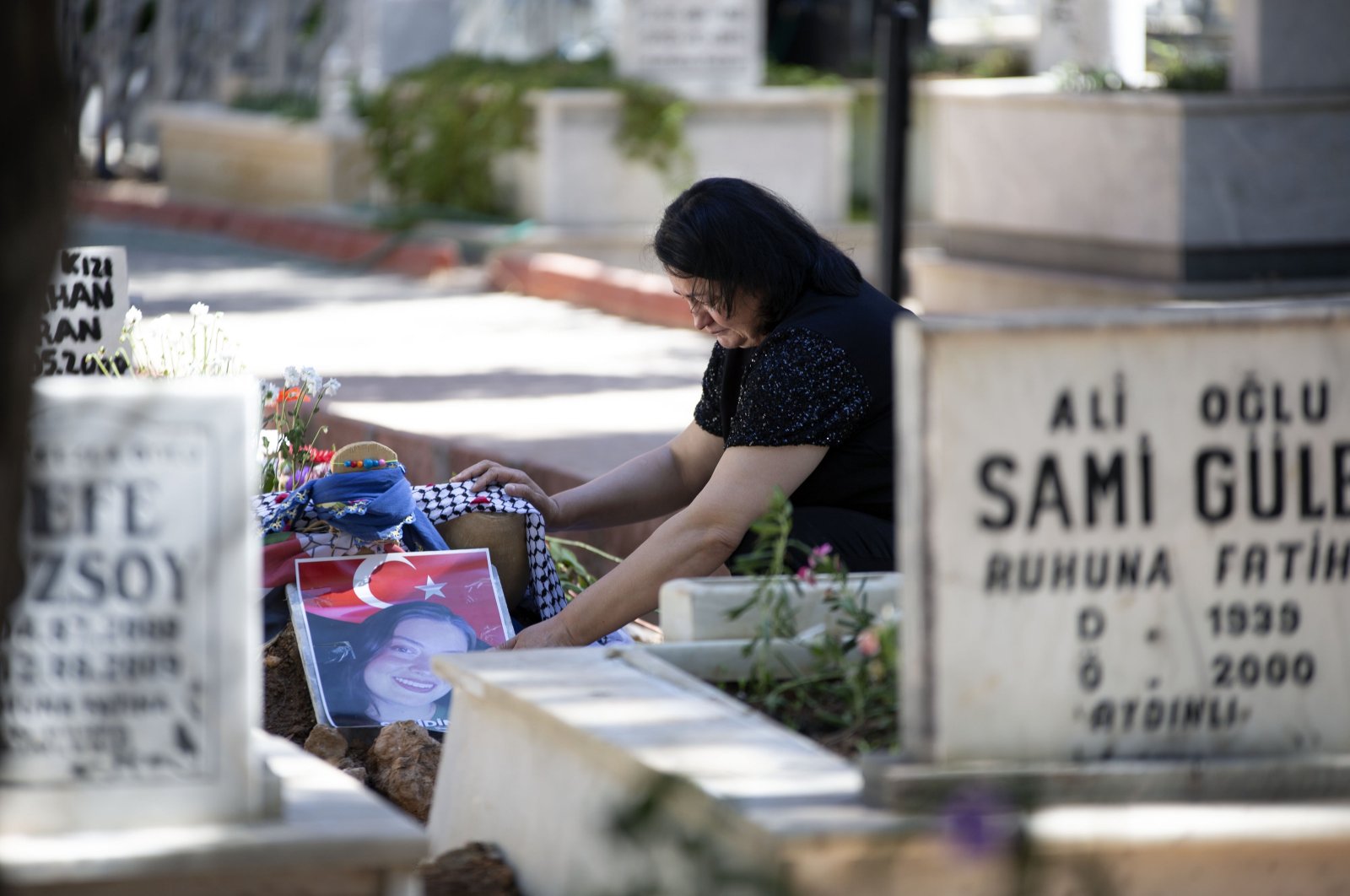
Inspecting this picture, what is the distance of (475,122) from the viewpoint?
1461cm

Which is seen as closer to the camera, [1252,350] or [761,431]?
[1252,350]

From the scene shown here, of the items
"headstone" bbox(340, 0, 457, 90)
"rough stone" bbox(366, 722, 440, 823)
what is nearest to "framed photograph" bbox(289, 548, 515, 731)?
"rough stone" bbox(366, 722, 440, 823)

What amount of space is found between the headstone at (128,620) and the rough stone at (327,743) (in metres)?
1.49

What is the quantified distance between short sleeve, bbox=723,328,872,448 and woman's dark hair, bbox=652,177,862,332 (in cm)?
12

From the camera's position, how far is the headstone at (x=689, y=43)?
1418cm

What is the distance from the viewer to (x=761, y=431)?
12.5 ft

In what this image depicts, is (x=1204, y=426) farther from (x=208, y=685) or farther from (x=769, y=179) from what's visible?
(x=769, y=179)

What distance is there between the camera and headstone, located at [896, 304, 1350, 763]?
86.8 inches

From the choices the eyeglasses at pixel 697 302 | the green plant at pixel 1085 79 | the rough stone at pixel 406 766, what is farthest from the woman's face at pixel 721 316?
the green plant at pixel 1085 79

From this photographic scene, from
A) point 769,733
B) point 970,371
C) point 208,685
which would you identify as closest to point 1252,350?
point 970,371

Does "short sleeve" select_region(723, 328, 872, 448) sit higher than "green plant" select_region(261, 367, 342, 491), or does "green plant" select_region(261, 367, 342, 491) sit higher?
"short sleeve" select_region(723, 328, 872, 448)

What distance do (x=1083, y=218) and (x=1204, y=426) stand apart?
875 centimetres

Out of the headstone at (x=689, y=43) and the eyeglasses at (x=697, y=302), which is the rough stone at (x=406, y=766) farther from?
the headstone at (x=689, y=43)

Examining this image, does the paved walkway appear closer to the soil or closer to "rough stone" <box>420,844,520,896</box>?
the soil
